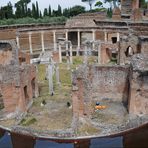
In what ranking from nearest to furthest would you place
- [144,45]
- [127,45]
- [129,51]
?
1. [144,45]
2. [127,45]
3. [129,51]

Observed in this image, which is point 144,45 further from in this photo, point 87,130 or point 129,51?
point 87,130

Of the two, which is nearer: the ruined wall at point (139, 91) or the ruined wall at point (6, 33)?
the ruined wall at point (139, 91)

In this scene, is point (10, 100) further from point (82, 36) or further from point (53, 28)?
point (82, 36)

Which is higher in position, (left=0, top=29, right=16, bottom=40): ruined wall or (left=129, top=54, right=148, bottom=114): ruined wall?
(left=0, top=29, right=16, bottom=40): ruined wall

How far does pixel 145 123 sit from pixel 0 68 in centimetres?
1054

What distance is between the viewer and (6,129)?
17.4m

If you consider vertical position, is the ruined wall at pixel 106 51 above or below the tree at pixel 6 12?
below

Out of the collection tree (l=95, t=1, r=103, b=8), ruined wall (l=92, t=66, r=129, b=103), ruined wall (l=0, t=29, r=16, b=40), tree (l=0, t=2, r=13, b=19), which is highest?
tree (l=95, t=1, r=103, b=8)

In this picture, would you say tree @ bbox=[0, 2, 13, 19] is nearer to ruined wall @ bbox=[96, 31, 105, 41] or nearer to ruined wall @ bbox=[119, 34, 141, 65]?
ruined wall @ bbox=[96, 31, 105, 41]

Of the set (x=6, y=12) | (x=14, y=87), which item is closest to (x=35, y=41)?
(x=6, y=12)

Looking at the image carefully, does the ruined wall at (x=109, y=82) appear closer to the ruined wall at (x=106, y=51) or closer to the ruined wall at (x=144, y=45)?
the ruined wall at (x=144, y=45)

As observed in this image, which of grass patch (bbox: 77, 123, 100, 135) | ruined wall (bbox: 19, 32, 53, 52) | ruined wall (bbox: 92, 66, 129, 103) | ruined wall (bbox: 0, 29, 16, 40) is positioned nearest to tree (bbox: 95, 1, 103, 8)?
ruined wall (bbox: 19, 32, 53, 52)

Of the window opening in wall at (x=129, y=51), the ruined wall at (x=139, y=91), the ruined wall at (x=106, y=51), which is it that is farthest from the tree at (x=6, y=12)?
the ruined wall at (x=139, y=91)

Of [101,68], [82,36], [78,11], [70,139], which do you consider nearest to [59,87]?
[101,68]
